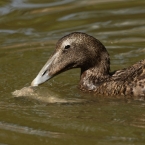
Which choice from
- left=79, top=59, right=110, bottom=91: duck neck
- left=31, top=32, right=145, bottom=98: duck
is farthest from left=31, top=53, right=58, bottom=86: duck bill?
left=79, top=59, right=110, bottom=91: duck neck

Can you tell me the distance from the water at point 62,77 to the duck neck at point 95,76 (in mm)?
174

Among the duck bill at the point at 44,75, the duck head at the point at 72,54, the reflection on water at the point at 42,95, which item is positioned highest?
the duck head at the point at 72,54

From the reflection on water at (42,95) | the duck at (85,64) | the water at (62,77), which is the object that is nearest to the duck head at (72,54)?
the duck at (85,64)

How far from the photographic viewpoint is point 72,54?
1091cm

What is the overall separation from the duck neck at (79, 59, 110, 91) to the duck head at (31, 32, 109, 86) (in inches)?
3.6

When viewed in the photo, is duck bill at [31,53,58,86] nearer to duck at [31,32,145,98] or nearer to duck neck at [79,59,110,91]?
duck at [31,32,145,98]

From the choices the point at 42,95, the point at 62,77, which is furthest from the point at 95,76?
the point at 42,95

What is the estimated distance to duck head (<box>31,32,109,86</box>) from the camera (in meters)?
10.8

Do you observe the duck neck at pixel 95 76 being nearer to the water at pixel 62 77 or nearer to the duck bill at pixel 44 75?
the water at pixel 62 77

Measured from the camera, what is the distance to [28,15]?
15.6m

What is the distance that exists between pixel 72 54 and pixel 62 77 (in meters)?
0.84

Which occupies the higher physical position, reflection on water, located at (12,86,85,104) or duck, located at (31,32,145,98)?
duck, located at (31,32,145,98)

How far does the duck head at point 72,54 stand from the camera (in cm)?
1081

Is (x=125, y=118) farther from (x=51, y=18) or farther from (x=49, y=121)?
(x=51, y=18)
